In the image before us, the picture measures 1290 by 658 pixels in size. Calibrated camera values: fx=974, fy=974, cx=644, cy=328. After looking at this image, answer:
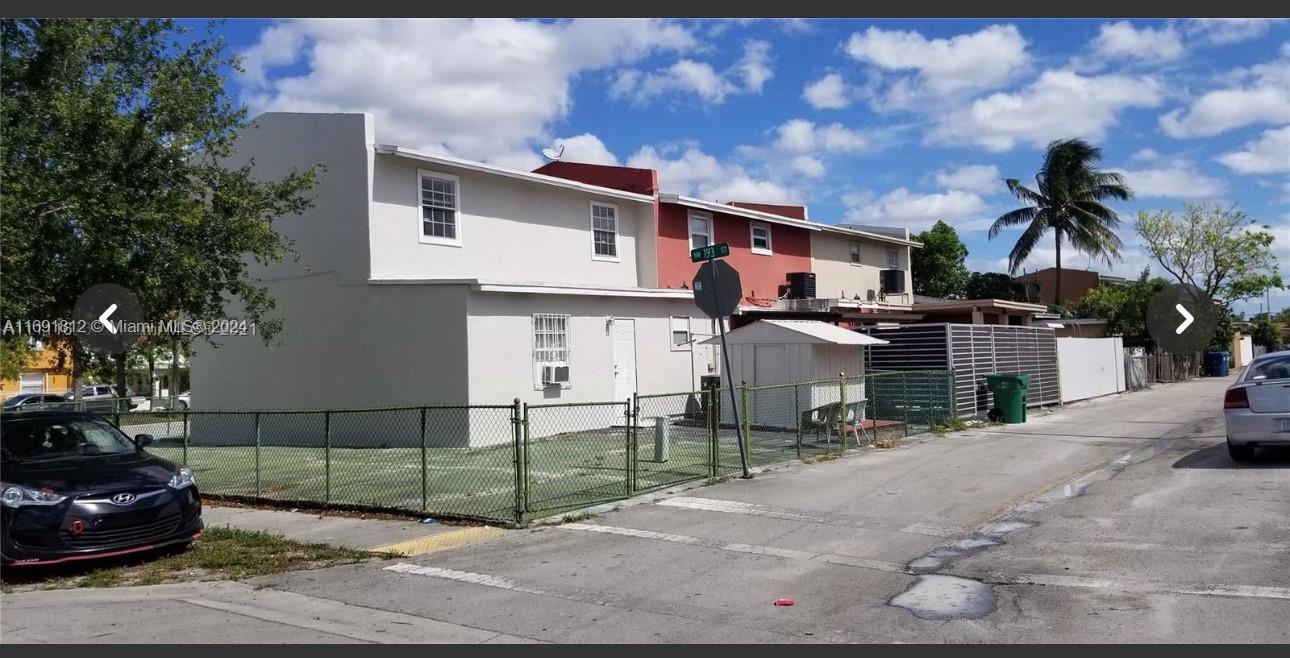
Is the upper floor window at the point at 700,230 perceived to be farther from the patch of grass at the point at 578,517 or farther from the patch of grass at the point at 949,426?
the patch of grass at the point at 578,517

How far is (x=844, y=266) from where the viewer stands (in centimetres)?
3106

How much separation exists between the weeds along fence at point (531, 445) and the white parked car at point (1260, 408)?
554cm

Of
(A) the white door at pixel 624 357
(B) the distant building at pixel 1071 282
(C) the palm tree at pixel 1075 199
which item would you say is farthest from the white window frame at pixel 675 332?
(B) the distant building at pixel 1071 282

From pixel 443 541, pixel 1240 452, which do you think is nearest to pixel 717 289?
pixel 443 541

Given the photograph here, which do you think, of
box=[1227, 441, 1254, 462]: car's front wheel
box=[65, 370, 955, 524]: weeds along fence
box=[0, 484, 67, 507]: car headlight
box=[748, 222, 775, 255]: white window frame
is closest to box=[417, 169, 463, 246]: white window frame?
box=[65, 370, 955, 524]: weeds along fence

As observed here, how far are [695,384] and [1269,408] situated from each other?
12.2 metres

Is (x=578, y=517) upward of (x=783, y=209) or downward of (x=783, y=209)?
downward

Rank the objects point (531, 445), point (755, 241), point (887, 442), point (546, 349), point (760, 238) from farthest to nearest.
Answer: point (760, 238) < point (755, 241) < point (546, 349) < point (887, 442) < point (531, 445)

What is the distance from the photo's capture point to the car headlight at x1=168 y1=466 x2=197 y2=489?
9.03 m

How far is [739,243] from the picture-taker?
26344mm

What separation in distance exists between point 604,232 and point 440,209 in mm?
4791

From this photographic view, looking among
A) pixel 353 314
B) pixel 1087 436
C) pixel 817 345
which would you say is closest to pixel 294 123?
pixel 353 314

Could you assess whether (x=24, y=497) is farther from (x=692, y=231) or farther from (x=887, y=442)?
(x=692, y=231)

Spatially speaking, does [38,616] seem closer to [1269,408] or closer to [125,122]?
[125,122]
